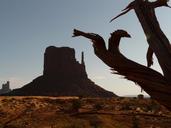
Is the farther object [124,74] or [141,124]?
[141,124]

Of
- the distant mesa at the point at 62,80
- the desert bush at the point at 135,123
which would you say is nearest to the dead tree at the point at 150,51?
the desert bush at the point at 135,123

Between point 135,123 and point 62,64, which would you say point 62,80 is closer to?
point 62,64

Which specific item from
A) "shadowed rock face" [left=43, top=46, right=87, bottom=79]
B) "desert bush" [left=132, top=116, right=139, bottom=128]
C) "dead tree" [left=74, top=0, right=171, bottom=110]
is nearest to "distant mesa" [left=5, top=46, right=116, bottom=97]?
"shadowed rock face" [left=43, top=46, right=87, bottom=79]

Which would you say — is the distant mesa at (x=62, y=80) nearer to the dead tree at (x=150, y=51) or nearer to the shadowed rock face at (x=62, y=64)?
the shadowed rock face at (x=62, y=64)

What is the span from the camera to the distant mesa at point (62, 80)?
96406 mm

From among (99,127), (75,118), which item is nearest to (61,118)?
(75,118)

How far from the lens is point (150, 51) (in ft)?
9.30

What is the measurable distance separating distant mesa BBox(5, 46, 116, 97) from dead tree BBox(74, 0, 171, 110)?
86.0m

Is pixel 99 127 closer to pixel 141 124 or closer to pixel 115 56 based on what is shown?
pixel 141 124

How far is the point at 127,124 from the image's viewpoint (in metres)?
25.6

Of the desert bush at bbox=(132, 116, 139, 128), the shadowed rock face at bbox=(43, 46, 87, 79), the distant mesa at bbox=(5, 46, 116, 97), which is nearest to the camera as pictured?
the desert bush at bbox=(132, 116, 139, 128)

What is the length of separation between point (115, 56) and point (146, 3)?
0.48 metres

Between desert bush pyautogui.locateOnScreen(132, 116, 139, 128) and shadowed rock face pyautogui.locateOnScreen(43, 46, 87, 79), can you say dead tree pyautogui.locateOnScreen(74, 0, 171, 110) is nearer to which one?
desert bush pyautogui.locateOnScreen(132, 116, 139, 128)

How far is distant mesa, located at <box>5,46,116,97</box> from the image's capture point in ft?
316
